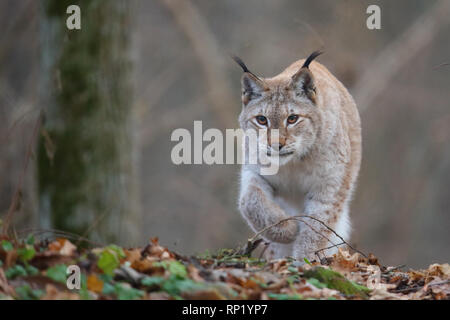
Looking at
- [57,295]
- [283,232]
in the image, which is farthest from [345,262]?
[57,295]

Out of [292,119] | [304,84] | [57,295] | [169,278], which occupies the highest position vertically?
[304,84]

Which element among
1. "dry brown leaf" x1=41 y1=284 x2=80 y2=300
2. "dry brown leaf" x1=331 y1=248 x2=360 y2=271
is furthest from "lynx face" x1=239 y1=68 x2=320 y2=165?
"dry brown leaf" x1=41 y1=284 x2=80 y2=300

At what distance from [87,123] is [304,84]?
2.84 meters

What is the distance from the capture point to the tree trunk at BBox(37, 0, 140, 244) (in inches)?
311

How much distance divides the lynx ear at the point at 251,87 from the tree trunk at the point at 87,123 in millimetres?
1944

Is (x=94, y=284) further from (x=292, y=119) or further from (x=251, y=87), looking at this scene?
(x=251, y=87)

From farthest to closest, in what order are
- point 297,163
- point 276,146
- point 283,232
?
point 297,163 → point 283,232 → point 276,146

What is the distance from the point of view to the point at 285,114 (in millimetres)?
6742

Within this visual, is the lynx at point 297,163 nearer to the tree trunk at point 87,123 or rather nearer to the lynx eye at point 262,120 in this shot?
the lynx eye at point 262,120

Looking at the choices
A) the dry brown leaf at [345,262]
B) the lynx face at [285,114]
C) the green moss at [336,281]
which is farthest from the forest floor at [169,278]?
the lynx face at [285,114]

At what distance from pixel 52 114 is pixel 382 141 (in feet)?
42.4

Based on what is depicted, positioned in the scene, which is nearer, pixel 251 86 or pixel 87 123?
pixel 251 86

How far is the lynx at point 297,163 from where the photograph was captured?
6.69m

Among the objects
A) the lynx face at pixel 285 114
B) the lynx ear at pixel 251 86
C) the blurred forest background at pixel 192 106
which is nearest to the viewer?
the lynx face at pixel 285 114
